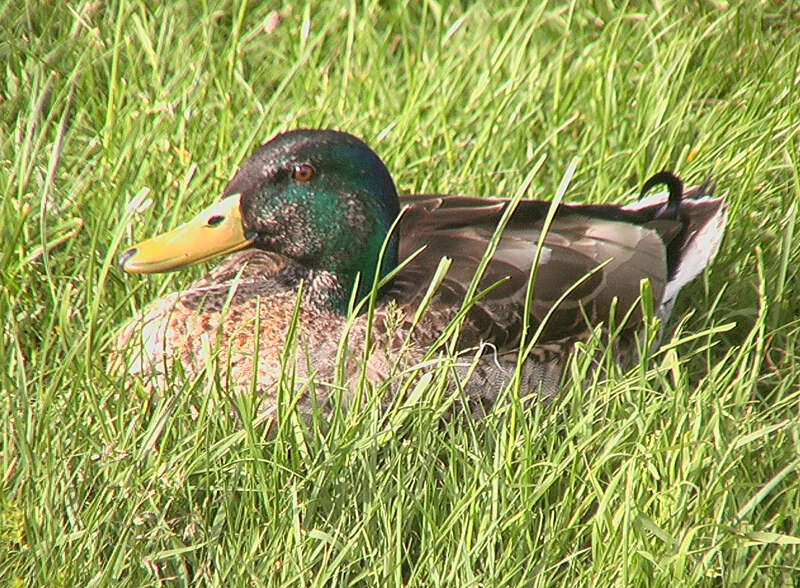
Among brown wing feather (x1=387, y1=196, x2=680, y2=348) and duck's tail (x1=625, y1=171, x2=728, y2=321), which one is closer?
brown wing feather (x1=387, y1=196, x2=680, y2=348)

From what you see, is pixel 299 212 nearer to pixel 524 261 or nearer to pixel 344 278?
pixel 344 278

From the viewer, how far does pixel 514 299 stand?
12.5ft

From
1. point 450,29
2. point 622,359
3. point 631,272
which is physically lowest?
point 622,359

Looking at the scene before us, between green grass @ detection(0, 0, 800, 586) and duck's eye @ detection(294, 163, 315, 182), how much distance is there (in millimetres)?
437

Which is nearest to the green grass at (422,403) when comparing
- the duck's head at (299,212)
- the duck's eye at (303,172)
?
the duck's head at (299,212)

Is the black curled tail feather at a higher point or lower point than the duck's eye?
lower

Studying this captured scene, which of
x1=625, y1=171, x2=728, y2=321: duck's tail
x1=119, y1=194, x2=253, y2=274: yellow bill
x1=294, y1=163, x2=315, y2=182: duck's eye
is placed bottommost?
x1=625, y1=171, x2=728, y2=321: duck's tail

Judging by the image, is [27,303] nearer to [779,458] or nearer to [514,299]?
[514,299]

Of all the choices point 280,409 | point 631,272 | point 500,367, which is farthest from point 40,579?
point 631,272

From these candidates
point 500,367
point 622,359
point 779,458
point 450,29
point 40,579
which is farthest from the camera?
point 450,29

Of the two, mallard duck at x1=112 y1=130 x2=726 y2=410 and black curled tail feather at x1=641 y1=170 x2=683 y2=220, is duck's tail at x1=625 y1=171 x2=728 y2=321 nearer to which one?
black curled tail feather at x1=641 y1=170 x2=683 y2=220

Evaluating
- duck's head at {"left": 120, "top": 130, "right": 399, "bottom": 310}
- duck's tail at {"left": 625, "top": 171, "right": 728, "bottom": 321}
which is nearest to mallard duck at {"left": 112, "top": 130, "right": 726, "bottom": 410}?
duck's head at {"left": 120, "top": 130, "right": 399, "bottom": 310}

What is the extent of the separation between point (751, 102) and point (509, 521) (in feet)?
8.32

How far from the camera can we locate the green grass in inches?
115
